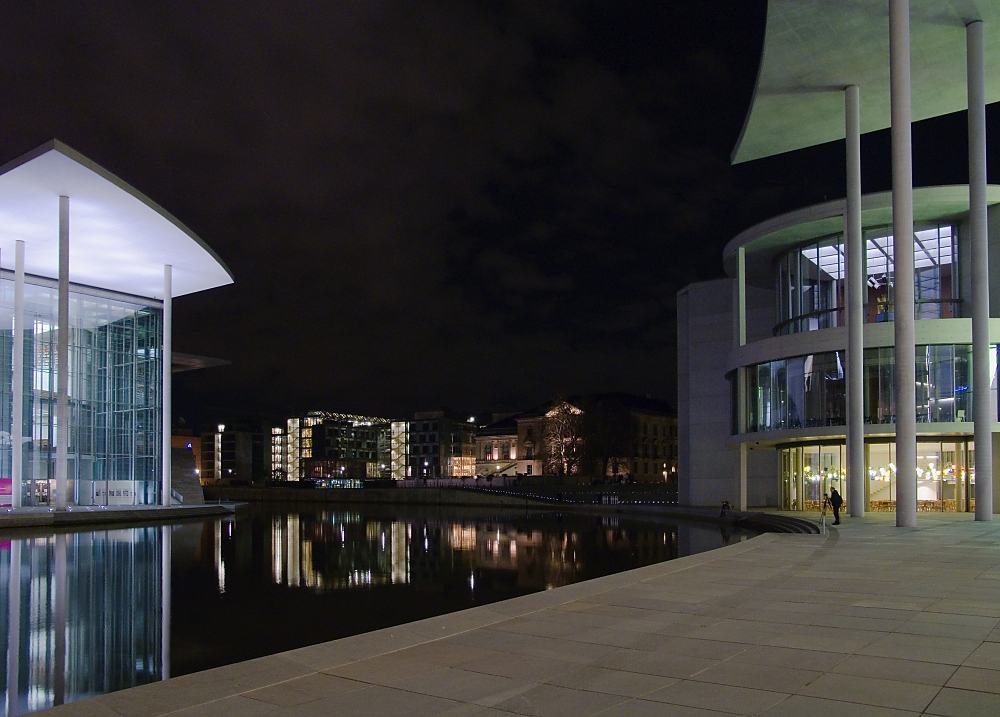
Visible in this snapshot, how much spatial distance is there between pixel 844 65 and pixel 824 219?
254 inches

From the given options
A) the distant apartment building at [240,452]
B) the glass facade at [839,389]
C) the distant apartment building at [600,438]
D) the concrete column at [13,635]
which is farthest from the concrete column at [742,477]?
the distant apartment building at [240,452]

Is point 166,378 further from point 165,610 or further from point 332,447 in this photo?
point 332,447

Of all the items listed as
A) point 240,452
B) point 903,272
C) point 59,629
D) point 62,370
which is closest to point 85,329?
point 62,370

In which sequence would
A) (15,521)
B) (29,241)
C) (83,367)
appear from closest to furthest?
(15,521)
(29,241)
(83,367)

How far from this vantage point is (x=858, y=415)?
101 ft

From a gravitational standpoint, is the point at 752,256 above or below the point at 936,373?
above

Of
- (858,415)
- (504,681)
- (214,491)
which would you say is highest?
(858,415)

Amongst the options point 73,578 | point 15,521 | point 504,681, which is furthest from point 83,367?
point 504,681

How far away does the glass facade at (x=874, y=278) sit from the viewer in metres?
34.7

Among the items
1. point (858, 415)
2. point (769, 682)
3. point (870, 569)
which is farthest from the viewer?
point (858, 415)

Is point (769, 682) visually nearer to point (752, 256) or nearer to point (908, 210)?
point (908, 210)

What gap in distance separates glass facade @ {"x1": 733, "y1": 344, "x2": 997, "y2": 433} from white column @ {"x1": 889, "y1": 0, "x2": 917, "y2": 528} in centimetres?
768

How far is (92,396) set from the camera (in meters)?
45.2

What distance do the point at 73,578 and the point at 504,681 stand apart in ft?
44.0
